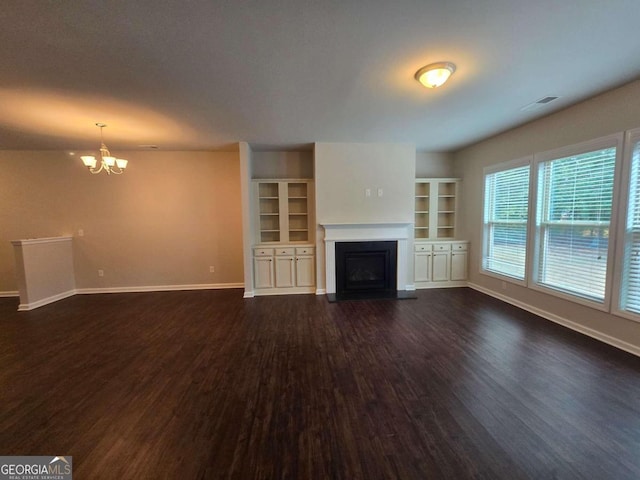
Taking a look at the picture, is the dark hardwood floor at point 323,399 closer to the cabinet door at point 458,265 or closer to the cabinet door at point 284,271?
the cabinet door at point 284,271

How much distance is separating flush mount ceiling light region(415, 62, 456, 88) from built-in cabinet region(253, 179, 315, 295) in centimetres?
292

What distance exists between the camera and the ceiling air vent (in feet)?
9.48

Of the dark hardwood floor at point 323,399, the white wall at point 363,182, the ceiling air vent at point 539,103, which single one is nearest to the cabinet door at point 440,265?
the white wall at point 363,182

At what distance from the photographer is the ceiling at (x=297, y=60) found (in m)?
1.63

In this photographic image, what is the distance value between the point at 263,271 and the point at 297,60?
343 centimetres

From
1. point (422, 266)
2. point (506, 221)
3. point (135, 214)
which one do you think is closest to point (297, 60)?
point (506, 221)

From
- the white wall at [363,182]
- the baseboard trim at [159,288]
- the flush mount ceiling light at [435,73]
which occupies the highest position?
the flush mount ceiling light at [435,73]

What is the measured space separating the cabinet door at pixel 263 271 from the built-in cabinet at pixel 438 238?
2745 millimetres

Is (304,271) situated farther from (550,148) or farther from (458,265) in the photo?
(550,148)

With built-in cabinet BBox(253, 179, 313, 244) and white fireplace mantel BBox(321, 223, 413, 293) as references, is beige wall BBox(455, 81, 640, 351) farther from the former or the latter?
built-in cabinet BBox(253, 179, 313, 244)

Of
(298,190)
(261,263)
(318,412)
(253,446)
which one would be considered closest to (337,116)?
(298,190)

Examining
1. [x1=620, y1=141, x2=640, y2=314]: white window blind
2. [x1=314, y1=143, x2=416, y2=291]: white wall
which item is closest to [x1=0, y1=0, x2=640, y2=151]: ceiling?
[x1=620, y1=141, x2=640, y2=314]: white window blind

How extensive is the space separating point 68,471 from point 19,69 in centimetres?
302

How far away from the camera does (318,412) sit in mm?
1853
